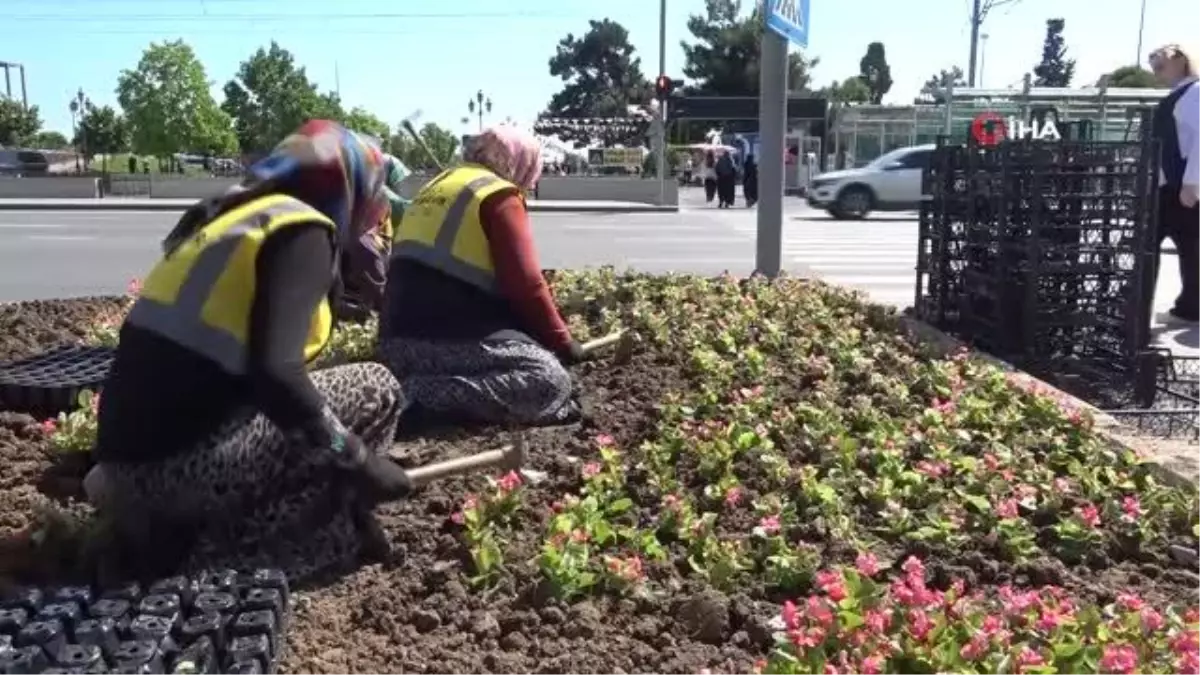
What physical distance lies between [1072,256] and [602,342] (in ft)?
7.69

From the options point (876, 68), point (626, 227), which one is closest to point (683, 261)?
point (626, 227)

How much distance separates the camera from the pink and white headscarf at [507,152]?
4758mm

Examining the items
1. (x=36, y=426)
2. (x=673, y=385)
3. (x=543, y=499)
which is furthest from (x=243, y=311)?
(x=673, y=385)

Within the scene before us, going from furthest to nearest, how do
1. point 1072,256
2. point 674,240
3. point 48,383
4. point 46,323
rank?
point 674,240 → point 46,323 → point 1072,256 → point 48,383

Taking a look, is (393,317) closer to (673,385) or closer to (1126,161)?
(673,385)

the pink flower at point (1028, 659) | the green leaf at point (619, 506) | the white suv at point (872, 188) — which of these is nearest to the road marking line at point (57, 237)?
the white suv at point (872, 188)

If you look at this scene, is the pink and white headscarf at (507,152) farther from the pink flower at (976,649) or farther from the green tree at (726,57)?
the green tree at (726,57)

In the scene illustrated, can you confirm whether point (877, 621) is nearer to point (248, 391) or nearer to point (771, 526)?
point (771, 526)

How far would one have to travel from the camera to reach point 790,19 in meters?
7.90

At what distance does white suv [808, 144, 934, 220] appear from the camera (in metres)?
23.8

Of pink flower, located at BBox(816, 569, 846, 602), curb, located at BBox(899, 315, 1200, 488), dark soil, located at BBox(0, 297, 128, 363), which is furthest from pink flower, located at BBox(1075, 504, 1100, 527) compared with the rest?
dark soil, located at BBox(0, 297, 128, 363)

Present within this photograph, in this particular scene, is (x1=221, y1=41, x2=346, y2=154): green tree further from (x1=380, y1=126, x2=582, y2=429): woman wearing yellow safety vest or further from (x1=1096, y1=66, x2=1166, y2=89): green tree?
(x1=380, y1=126, x2=582, y2=429): woman wearing yellow safety vest

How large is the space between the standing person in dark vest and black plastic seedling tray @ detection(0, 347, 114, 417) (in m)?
5.84

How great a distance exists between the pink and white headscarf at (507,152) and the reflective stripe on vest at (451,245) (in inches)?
8.7
